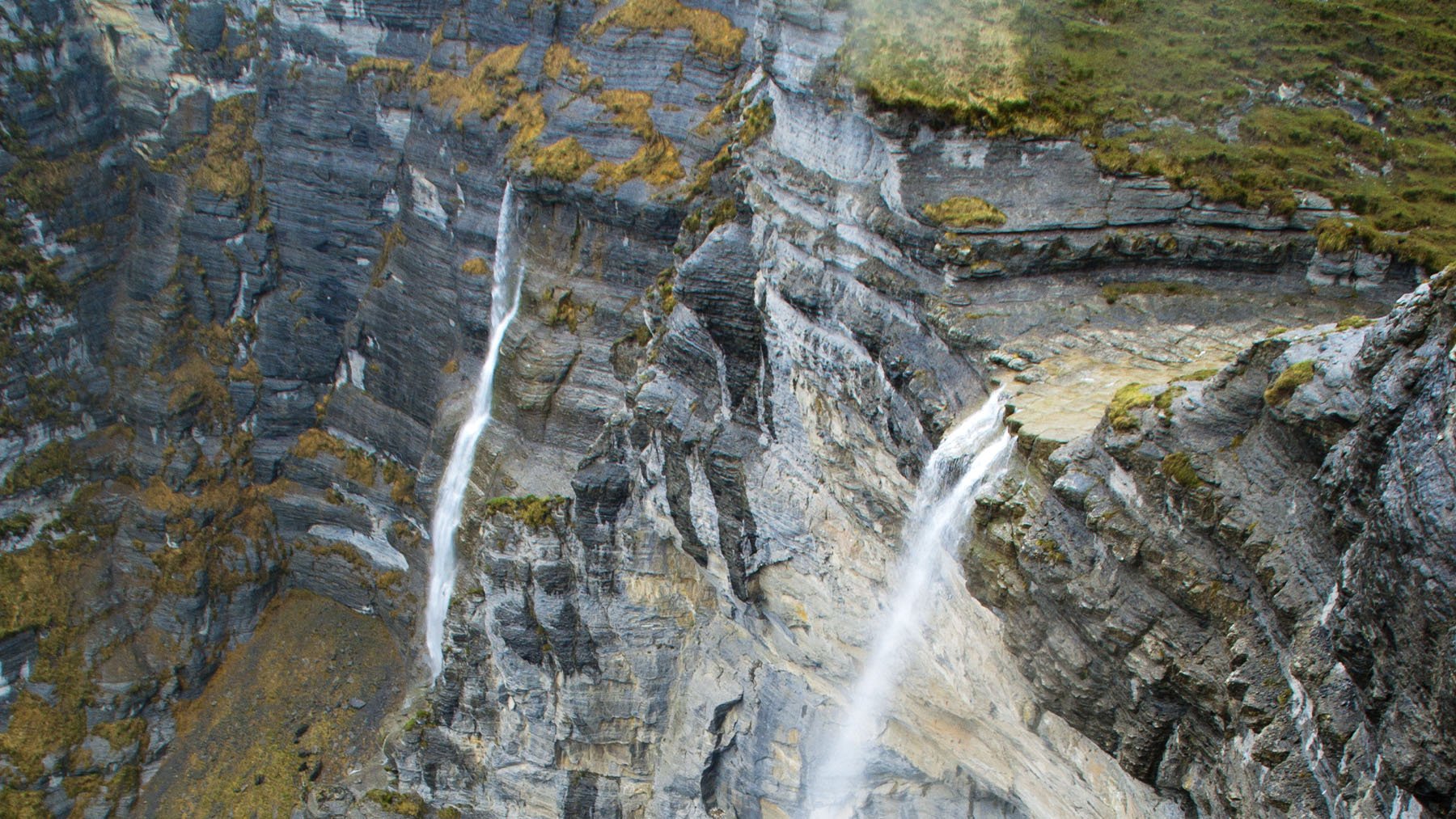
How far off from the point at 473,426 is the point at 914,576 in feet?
69.1

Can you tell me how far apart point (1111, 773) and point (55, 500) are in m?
42.3

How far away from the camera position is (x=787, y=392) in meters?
22.6

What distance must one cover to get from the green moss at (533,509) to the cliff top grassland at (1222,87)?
13722 millimetres

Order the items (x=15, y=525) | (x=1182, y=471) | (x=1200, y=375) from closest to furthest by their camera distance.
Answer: (x=1182, y=471)
(x=1200, y=375)
(x=15, y=525)

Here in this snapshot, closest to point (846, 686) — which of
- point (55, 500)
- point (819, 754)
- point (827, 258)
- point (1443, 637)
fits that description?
point (819, 754)

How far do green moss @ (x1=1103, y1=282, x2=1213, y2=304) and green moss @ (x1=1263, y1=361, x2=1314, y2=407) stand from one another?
679 centimetres

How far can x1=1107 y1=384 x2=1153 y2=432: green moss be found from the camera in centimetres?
1420

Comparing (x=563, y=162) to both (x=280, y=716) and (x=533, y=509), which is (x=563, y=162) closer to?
(x=533, y=509)

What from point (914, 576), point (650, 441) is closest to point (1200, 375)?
point (914, 576)

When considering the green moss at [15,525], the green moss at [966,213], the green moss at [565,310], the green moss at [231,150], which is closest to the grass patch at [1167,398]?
the green moss at [966,213]

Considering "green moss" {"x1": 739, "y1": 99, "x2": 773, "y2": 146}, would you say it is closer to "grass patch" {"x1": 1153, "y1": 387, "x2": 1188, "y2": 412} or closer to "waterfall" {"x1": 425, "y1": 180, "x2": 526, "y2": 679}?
"waterfall" {"x1": 425, "y1": 180, "x2": 526, "y2": 679}

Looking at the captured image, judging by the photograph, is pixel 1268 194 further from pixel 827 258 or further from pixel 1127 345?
pixel 827 258

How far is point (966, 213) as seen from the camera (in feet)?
65.1

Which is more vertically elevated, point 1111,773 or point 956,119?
point 956,119
